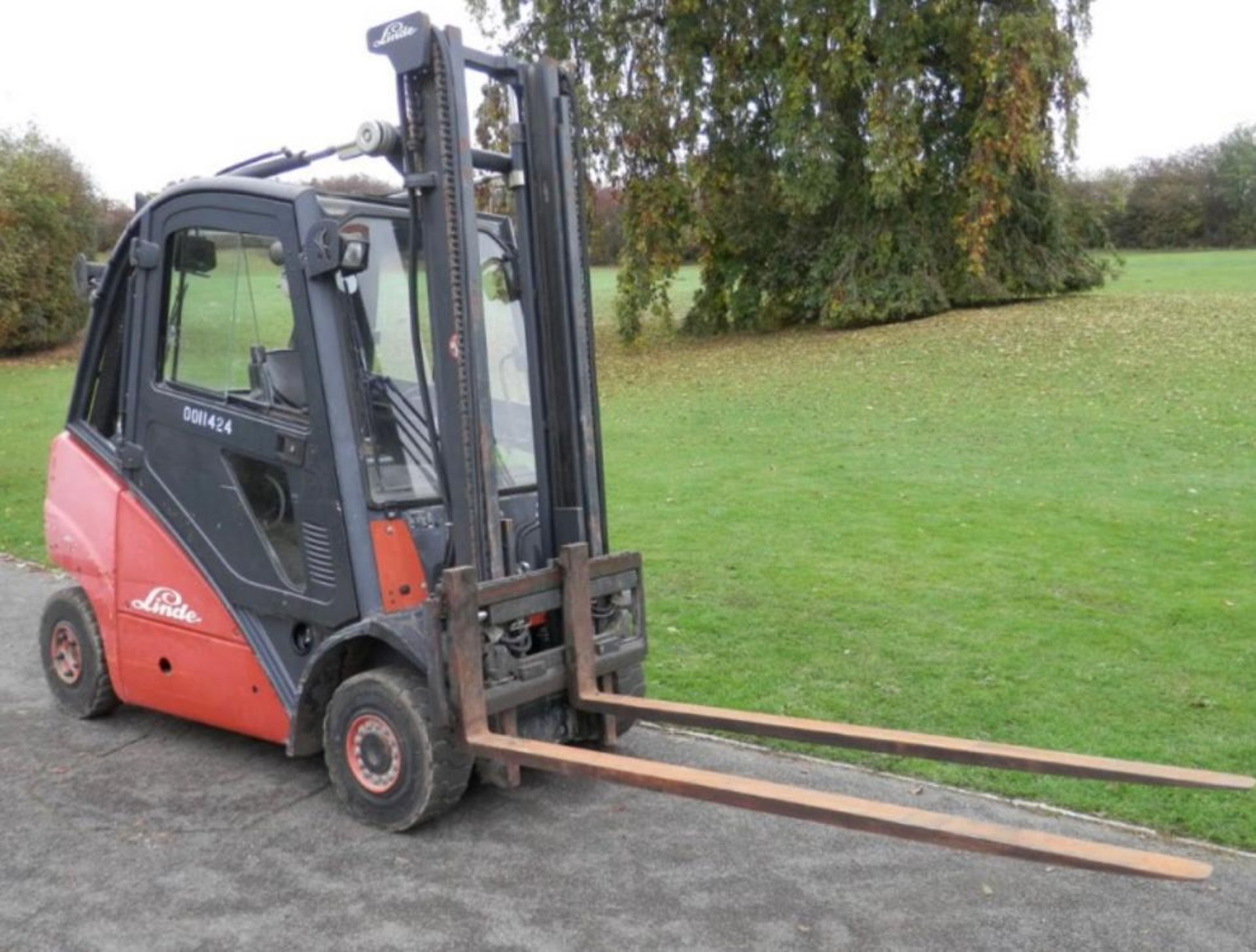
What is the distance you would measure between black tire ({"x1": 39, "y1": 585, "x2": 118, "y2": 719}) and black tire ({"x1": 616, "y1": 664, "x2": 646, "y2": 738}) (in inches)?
101

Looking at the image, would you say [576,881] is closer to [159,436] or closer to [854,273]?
[159,436]

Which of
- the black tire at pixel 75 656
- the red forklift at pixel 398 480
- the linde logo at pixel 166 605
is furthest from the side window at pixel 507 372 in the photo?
the black tire at pixel 75 656

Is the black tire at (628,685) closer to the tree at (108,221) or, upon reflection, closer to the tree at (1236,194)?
the tree at (108,221)

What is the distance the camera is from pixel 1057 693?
269 inches

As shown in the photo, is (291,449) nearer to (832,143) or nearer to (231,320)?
(231,320)

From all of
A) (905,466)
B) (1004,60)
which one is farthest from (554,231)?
(1004,60)

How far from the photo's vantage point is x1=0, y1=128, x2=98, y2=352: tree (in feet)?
104

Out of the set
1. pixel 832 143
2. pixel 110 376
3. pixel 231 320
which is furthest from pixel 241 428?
pixel 832 143

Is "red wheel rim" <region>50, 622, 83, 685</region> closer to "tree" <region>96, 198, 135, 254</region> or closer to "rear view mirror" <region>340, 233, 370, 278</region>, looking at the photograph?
"rear view mirror" <region>340, 233, 370, 278</region>

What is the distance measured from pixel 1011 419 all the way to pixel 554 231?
1335 cm

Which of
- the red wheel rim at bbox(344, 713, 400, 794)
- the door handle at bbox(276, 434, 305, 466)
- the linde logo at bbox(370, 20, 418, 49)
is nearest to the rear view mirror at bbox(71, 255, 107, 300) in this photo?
the door handle at bbox(276, 434, 305, 466)

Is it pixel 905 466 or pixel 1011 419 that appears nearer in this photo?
pixel 905 466

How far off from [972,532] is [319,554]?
726 centimetres

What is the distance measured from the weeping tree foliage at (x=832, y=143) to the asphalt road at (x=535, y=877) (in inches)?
782
